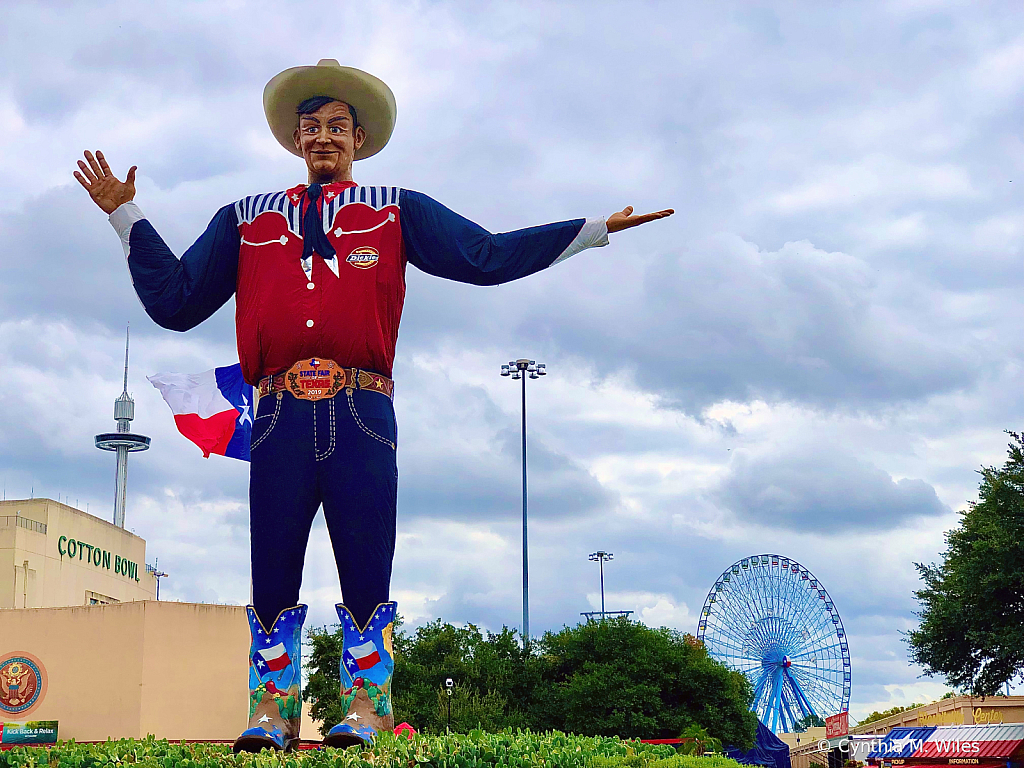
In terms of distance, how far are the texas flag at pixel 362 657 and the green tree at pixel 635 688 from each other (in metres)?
22.8

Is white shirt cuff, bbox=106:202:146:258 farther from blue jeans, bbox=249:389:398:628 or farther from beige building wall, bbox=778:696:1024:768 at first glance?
beige building wall, bbox=778:696:1024:768

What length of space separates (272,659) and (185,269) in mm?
2822

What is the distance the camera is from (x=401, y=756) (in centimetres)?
618

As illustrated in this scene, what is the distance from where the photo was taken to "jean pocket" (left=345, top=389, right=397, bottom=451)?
7.52 metres

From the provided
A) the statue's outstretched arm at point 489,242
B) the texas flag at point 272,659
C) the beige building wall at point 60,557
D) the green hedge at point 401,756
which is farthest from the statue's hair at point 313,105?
the beige building wall at point 60,557

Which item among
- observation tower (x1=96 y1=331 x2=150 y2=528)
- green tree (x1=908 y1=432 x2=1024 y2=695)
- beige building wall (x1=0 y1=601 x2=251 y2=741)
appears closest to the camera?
green tree (x1=908 y1=432 x2=1024 y2=695)

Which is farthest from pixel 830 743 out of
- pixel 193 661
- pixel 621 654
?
pixel 193 661

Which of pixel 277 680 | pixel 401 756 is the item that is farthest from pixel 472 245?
pixel 401 756

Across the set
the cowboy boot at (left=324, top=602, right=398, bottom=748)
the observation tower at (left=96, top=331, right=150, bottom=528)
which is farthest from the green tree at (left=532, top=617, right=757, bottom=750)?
the observation tower at (left=96, top=331, right=150, bottom=528)

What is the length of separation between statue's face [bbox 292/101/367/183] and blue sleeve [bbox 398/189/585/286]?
555 millimetres

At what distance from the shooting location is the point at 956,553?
29.0 metres

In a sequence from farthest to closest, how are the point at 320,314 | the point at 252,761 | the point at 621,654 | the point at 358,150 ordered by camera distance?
1. the point at 621,654
2. the point at 358,150
3. the point at 320,314
4. the point at 252,761

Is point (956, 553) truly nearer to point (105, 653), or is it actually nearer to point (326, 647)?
point (326, 647)

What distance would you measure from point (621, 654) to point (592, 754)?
24819 millimetres
